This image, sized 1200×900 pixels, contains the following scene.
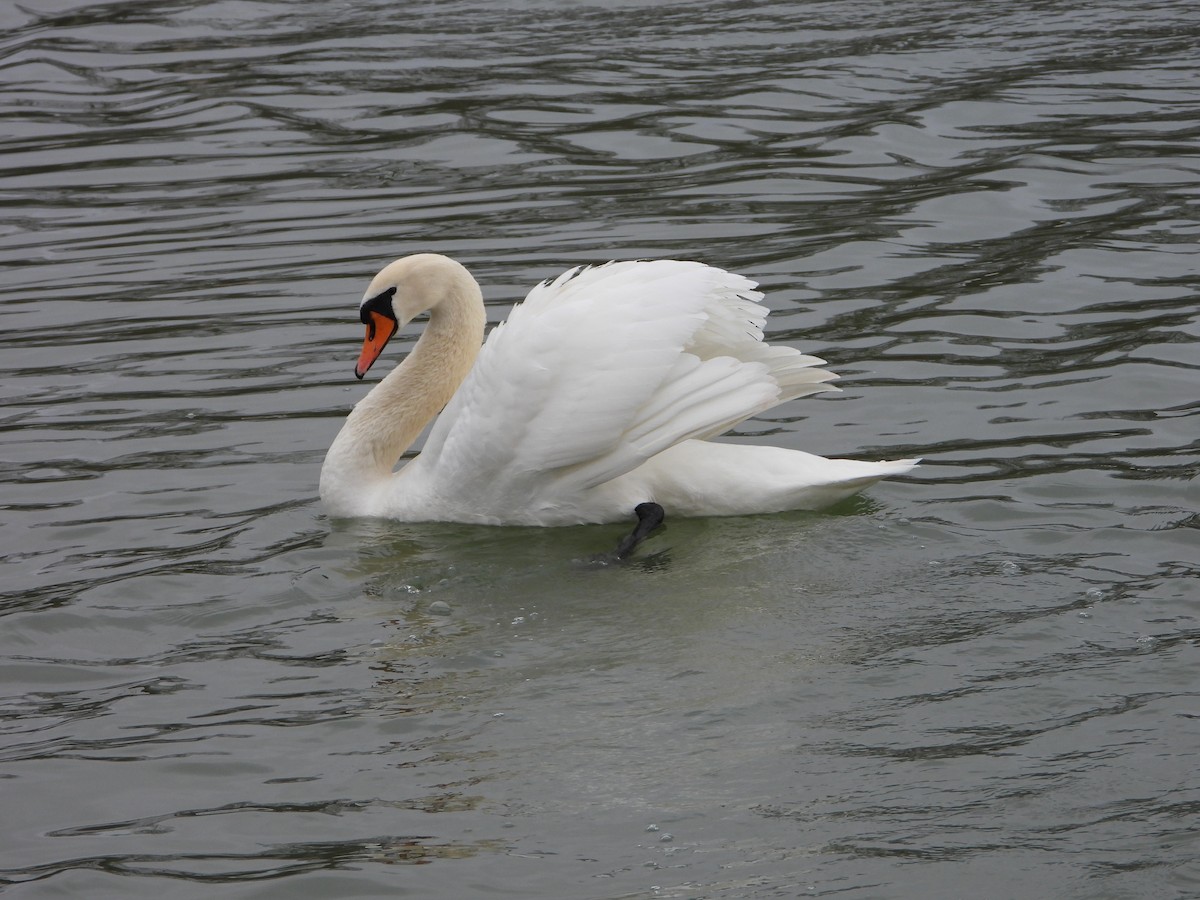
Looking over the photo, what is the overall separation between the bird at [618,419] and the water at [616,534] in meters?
0.15

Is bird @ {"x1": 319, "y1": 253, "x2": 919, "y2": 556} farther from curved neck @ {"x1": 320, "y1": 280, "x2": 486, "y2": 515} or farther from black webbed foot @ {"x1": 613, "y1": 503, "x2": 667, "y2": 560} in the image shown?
curved neck @ {"x1": 320, "y1": 280, "x2": 486, "y2": 515}

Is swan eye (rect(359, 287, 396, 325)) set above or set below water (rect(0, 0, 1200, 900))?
above

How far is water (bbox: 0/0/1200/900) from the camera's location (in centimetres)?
405

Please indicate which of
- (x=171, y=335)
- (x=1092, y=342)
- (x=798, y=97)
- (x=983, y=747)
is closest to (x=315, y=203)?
(x=171, y=335)

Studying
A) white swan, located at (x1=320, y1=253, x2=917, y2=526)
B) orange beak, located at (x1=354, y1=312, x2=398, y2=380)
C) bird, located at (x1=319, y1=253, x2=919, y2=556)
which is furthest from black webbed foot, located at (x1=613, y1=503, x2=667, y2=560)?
orange beak, located at (x1=354, y1=312, x2=398, y2=380)

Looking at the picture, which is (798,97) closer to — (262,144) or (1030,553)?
(262,144)

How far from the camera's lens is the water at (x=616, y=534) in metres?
4.05

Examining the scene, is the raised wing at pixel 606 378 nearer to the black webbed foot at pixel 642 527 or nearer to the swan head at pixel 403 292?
the black webbed foot at pixel 642 527

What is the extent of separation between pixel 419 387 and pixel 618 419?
1374 millimetres

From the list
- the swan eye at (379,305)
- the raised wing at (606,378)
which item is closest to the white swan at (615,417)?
the raised wing at (606,378)

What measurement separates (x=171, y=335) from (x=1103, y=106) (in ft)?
21.9

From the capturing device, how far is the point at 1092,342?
7.70 meters

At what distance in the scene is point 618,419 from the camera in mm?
5727

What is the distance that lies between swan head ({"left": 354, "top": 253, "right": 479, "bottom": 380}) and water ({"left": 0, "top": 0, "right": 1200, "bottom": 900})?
733mm
